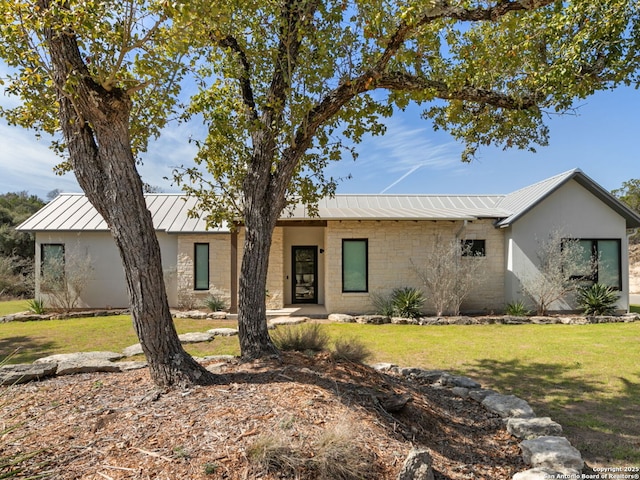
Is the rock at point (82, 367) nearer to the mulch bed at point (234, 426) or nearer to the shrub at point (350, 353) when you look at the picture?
the mulch bed at point (234, 426)

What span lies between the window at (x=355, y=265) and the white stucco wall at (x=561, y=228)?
5035mm

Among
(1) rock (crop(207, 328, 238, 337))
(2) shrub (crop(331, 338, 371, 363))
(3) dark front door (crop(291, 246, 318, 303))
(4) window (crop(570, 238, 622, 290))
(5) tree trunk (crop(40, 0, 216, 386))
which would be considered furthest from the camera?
(3) dark front door (crop(291, 246, 318, 303))

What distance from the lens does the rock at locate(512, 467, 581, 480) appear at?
113 inches

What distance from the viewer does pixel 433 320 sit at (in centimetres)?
1137

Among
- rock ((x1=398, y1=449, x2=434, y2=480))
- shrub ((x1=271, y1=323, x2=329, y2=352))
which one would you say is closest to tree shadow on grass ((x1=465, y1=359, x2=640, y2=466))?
rock ((x1=398, y1=449, x2=434, y2=480))

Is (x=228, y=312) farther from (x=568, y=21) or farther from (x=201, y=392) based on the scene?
(x=568, y=21)

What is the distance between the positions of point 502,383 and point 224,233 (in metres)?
10.3

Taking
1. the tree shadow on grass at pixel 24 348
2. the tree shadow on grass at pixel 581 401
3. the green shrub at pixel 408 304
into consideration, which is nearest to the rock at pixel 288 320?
the green shrub at pixel 408 304

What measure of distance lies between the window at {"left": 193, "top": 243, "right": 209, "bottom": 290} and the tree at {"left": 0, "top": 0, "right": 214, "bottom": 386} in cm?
1013

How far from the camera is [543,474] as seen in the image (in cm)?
292

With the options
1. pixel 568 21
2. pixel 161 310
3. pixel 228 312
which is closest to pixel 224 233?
pixel 228 312

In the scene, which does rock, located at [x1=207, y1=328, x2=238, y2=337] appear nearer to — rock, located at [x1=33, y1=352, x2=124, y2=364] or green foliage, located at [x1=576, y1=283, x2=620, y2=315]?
rock, located at [x1=33, y1=352, x2=124, y2=364]

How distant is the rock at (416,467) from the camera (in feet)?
8.44

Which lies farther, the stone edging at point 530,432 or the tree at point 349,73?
the tree at point 349,73
